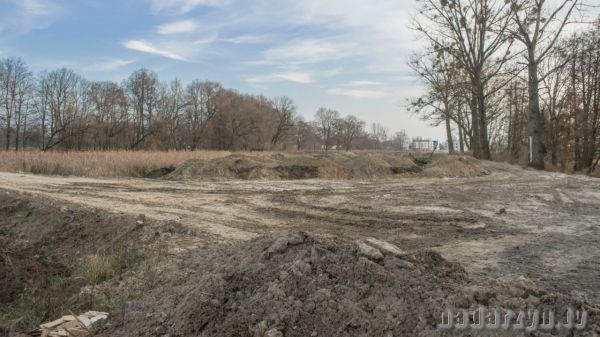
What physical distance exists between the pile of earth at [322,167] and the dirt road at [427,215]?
4.07 m

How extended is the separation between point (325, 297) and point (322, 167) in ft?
60.7

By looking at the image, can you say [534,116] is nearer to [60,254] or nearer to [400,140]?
[60,254]

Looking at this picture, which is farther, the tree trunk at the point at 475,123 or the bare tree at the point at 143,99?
the bare tree at the point at 143,99

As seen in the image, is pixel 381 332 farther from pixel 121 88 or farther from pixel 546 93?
pixel 121 88

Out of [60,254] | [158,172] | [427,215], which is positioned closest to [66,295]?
[60,254]

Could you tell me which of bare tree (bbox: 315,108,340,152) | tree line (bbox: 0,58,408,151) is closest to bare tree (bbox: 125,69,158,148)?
tree line (bbox: 0,58,408,151)

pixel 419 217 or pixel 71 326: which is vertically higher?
pixel 419 217

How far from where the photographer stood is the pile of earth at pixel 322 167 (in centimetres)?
2019

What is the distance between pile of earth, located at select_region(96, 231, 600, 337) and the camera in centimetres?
318

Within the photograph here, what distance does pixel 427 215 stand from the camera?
9.91 meters

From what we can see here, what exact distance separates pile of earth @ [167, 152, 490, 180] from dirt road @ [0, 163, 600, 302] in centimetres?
407

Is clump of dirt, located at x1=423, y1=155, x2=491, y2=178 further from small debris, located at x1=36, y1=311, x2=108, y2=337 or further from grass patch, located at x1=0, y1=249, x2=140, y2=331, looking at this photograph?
small debris, located at x1=36, y1=311, x2=108, y2=337

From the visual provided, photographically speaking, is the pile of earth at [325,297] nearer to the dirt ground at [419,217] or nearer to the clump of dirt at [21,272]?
the dirt ground at [419,217]

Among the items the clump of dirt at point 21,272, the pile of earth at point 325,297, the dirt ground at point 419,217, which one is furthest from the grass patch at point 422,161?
the pile of earth at point 325,297
